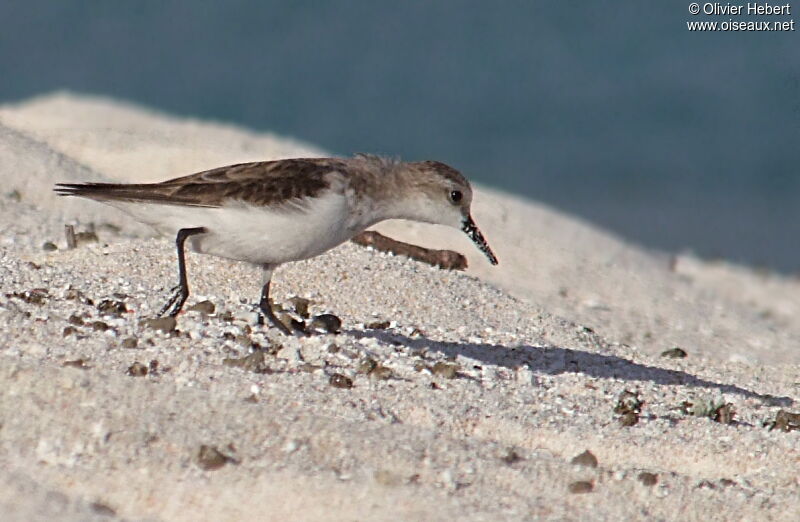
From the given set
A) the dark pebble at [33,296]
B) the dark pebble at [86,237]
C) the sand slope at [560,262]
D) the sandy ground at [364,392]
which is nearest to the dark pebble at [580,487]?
the sandy ground at [364,392]

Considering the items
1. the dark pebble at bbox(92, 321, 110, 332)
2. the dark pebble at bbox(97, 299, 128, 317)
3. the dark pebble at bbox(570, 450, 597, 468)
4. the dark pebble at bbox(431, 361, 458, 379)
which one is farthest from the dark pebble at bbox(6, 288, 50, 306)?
the dark pebble at bbox(570, 450, 597, 468)

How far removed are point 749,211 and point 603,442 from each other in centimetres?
1289

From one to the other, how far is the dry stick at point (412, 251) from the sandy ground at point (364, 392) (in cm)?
17

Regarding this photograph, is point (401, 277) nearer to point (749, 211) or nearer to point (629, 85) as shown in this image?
point (749, 211)

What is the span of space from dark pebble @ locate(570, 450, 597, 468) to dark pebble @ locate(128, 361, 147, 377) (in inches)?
69.8

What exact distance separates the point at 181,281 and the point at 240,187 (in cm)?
56

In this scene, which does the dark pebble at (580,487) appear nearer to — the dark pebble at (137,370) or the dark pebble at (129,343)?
the dark pebble at (137,370)

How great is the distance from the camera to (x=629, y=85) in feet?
74.4

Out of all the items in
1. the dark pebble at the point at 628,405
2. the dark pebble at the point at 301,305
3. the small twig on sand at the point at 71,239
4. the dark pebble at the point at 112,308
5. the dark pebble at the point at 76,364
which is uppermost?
the small twig on sand at the point at 71,239

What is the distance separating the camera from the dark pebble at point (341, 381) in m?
6.12

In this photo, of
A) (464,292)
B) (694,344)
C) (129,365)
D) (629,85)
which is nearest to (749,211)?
(629,85)

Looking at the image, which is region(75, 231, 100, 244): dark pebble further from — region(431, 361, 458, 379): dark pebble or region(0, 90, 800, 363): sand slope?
region(431, 361, 458, 379): dark pebble

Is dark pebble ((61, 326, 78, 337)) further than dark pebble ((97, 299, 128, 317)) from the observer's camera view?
No

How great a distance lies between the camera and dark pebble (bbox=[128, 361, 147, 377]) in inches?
228
